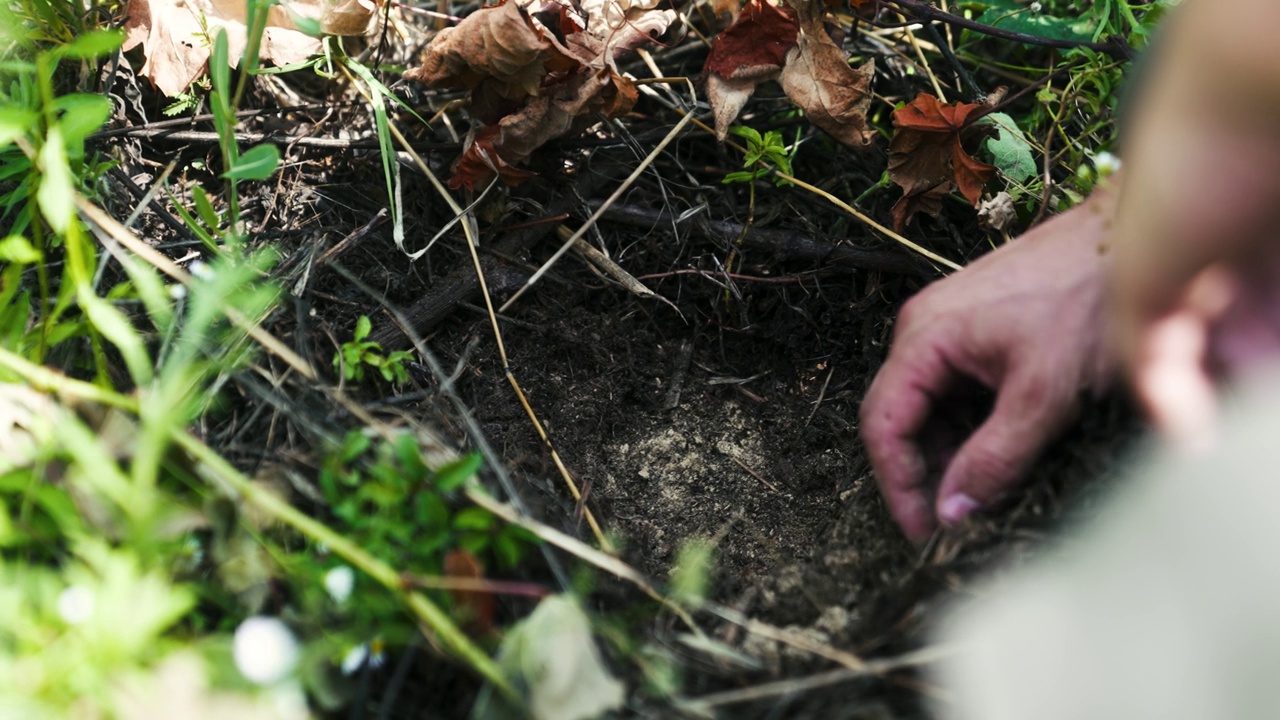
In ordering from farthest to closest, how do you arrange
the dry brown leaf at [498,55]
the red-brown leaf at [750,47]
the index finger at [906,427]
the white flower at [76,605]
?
the red-brown leaf at [750,47], the dry brown leaf at [498,55], the index finger at [906,427], the white flower at [76,605]

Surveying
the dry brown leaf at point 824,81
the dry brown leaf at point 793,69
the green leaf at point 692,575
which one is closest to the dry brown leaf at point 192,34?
the dry brown leaf at point 793,69

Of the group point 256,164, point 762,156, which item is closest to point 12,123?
point 256,164

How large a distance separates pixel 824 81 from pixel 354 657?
122cm

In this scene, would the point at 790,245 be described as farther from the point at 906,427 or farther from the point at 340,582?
the point at 340,582

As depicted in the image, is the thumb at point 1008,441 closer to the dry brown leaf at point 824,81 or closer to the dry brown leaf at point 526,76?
the dry brown leaf at point 824,81

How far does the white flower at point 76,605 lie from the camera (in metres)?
0.83

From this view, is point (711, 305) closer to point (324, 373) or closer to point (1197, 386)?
point (324, 373)

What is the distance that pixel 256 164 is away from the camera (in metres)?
1.10

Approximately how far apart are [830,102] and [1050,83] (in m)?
0.50

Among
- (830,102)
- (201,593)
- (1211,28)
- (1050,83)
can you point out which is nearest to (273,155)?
(201,593)

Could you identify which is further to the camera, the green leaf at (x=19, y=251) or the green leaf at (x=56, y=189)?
the green leaf at (x=19, y=251)

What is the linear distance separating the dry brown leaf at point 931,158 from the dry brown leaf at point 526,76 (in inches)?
19.6

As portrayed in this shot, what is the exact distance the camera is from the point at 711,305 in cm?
165

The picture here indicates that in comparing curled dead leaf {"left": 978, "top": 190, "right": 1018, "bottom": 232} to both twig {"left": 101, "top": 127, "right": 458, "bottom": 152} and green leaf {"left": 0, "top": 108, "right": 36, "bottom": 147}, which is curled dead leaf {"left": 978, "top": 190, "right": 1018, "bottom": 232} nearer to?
twig {"left": 101, "top": 127, "right": 458, "bottom": 152}
